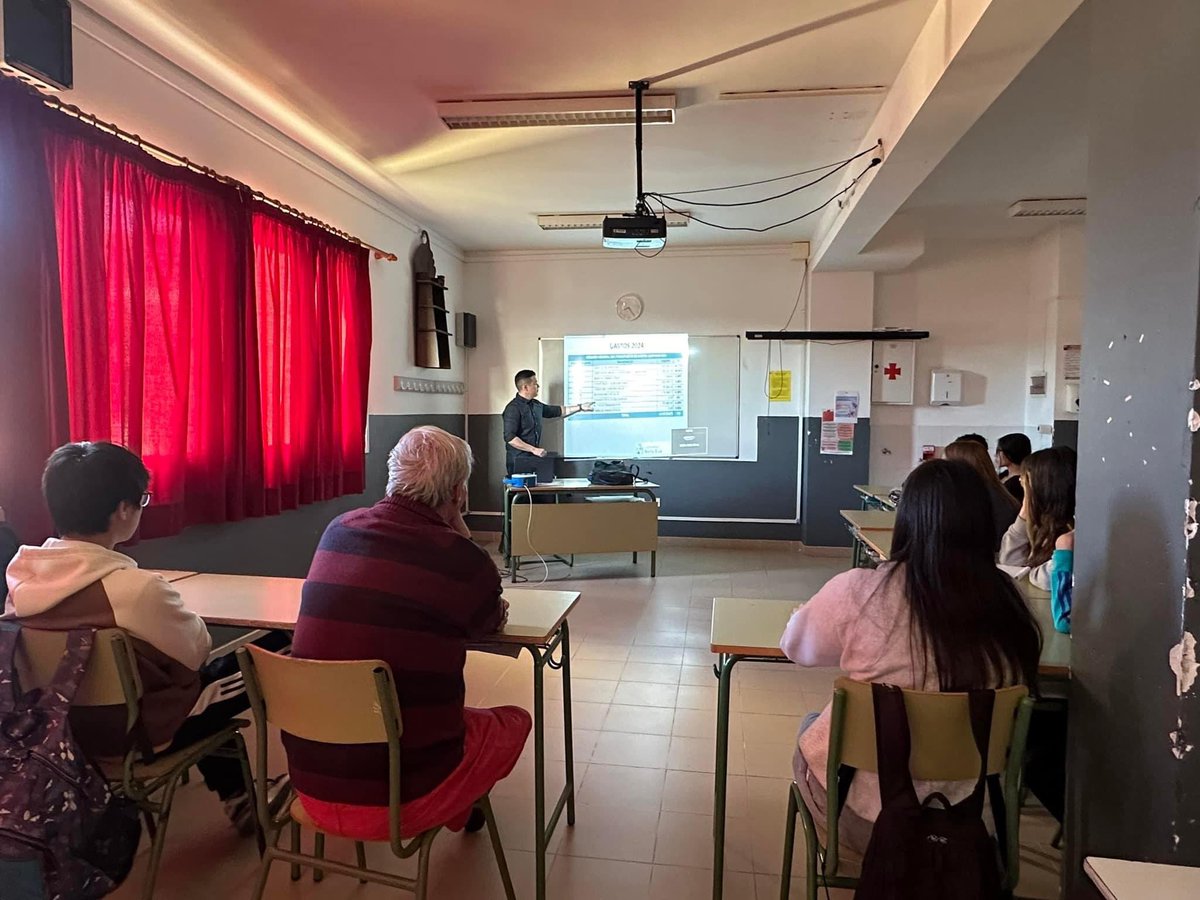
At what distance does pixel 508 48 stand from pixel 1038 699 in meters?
2.91

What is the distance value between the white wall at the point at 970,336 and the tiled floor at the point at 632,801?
3123mm

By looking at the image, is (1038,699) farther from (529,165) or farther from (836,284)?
(836,284)

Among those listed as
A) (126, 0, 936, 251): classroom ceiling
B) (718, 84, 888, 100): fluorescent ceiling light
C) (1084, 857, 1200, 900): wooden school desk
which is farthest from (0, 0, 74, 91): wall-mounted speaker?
(1084, 857, 1200, 900): wooden school desk

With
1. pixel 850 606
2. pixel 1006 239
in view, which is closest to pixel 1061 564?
pixel 850 606

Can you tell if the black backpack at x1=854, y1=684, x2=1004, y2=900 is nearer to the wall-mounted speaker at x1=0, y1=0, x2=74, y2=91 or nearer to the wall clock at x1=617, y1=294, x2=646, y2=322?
the wall-mounted speaker at x1=0, y1=0, x2=74, y2=91

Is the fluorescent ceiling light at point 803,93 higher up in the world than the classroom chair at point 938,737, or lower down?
higher up

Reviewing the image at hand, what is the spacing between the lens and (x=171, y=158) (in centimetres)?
287

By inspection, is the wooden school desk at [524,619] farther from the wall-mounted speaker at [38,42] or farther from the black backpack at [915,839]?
the wall-mounted speaker at [38,42]

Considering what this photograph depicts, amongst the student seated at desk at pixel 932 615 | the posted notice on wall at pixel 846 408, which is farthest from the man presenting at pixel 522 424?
the student seated at desk at pixel 932 615

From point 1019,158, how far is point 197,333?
14.3 feet

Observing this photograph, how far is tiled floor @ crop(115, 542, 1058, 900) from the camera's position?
6.48 ft

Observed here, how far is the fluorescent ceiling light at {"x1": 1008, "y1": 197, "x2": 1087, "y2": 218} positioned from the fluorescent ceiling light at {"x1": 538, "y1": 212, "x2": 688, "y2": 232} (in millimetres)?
2277

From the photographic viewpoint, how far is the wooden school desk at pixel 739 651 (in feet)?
5.62

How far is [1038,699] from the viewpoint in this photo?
5.43 ft
